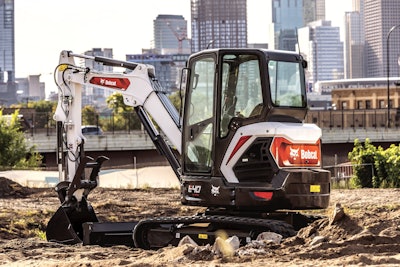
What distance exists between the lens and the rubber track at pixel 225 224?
54.2ft

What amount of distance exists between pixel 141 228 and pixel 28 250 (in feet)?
6.55

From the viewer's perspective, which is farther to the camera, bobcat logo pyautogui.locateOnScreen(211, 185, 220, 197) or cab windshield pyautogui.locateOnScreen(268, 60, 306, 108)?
cab windshield pyautogui.locateOnScreen(268, 60, 306, 108)

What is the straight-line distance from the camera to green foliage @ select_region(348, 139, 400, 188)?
129 feet

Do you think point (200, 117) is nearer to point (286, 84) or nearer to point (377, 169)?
point (286, 84)

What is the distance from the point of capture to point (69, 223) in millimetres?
19656

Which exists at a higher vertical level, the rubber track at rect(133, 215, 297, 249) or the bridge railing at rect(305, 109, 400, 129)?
the bridge railing at rect(305, 109, 400, 129)

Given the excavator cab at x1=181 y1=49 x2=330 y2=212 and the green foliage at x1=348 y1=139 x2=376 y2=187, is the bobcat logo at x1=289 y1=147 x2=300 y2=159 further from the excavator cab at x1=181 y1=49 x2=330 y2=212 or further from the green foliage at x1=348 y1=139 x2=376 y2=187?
the green foliage at x1=348 y1=139 x2=376 y2=187

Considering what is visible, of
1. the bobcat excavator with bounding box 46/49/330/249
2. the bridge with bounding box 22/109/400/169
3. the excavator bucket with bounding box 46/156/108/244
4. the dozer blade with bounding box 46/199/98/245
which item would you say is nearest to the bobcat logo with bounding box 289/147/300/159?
the bobcat excavator with bounding box 46/49/330/249

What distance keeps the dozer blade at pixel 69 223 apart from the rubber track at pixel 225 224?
1.84 m

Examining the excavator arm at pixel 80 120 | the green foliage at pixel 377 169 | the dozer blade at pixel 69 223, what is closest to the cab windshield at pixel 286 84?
the excavator arm at pixel 80 120

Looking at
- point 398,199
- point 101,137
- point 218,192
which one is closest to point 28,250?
point 218,192

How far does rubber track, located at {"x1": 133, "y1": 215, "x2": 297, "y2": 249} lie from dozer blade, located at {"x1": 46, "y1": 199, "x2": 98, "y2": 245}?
1.84m

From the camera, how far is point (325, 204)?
17.3 meters

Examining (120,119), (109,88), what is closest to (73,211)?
(109,88)
